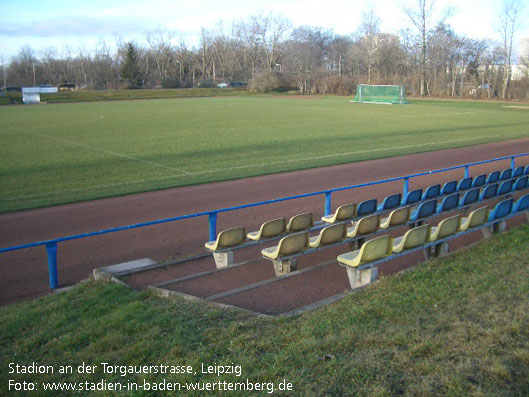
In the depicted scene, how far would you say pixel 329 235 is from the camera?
7.46 metres

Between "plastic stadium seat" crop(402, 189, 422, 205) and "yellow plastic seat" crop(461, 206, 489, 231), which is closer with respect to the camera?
"yellow plastic seat" crop(461, 206, 489, 231)

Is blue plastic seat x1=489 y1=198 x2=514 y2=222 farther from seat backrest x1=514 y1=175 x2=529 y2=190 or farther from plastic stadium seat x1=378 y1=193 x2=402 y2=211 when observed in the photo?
seat backrest x1=514 y1=175 x2=529 y2=190

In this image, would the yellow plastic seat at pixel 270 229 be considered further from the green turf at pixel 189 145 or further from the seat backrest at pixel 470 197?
the green turf at pixel 189 145

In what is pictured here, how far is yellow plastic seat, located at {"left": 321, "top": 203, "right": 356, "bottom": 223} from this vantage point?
9.02 metres

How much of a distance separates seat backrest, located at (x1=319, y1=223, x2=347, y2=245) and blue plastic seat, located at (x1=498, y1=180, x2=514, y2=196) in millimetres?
5011

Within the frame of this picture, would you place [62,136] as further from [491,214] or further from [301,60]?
[301,60]

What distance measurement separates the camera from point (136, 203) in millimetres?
12656

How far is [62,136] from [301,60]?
253ft

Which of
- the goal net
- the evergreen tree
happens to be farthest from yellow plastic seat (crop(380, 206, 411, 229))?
the evergreen tree

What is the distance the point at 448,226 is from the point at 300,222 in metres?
2.36

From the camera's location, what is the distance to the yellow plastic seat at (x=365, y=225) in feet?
26.3

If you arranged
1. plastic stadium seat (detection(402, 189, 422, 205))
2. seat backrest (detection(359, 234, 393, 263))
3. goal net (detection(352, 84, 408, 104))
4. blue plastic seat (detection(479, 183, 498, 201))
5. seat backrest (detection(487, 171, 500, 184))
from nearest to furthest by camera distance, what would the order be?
seat backrest (detection(359, 234, 393, 263)), blue plastic seat (detection(479, 183, 498, 201)), plastic stadium seat (detection(402, 189, 422, 205)), seat backrest (detection(487, 171, 500, 184)), goal net (detection(352, 84, 408, 104))

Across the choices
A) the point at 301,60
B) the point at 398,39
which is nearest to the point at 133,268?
the point at 398,39

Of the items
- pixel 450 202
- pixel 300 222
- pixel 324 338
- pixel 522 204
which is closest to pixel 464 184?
pixel 450 202
